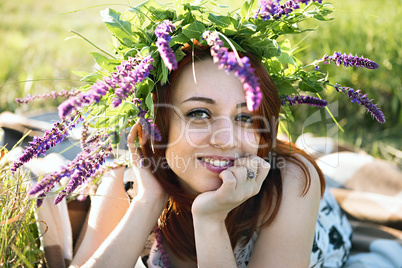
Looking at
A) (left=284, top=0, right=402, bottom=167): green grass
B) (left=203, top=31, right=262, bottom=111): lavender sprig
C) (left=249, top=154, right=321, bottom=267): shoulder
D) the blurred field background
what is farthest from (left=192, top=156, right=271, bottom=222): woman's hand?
(left=284, top=0, right=402, bottom=167): green grass

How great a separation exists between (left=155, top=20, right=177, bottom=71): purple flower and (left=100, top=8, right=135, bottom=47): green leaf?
0.24 metres

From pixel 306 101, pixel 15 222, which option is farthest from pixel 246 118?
pixel 15 222

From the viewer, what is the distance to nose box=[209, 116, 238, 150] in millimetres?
1993

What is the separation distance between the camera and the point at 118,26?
6.37 feet

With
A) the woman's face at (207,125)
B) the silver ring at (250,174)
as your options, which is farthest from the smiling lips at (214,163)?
the silver ring at (250,174)

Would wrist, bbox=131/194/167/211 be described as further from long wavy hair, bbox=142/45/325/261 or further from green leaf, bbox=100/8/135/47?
green leaf, bbox=100/8/135/47

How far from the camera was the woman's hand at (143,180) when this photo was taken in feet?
7.73

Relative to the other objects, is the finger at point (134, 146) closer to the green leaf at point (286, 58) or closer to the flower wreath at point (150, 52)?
the flower wreath at point (150, 52)

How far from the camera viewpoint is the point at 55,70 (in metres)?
6.54

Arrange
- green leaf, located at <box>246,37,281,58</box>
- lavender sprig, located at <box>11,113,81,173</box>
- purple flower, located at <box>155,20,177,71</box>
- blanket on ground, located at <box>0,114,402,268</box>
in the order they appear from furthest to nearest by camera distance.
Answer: blanket on ground, located at <box>0,114,402,268</box>, green leaf, located at <box>246,37,281,58</box>, lavender sprig, located at <box>11,113,81,173</box>, purple flower, located at <box>155,20,177,71</box>

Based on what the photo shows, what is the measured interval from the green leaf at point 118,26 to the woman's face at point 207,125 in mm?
304

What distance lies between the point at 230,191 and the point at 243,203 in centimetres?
51

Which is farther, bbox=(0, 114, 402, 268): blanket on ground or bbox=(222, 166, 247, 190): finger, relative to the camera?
bbox=(0, 114, 402, 268): blanket on ground

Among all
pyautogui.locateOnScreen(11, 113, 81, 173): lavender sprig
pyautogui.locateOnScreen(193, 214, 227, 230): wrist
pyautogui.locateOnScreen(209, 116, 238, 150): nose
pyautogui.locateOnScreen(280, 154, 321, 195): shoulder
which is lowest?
pyautogui.locateOnScreen(280, 154, 321, 195): shoulder
